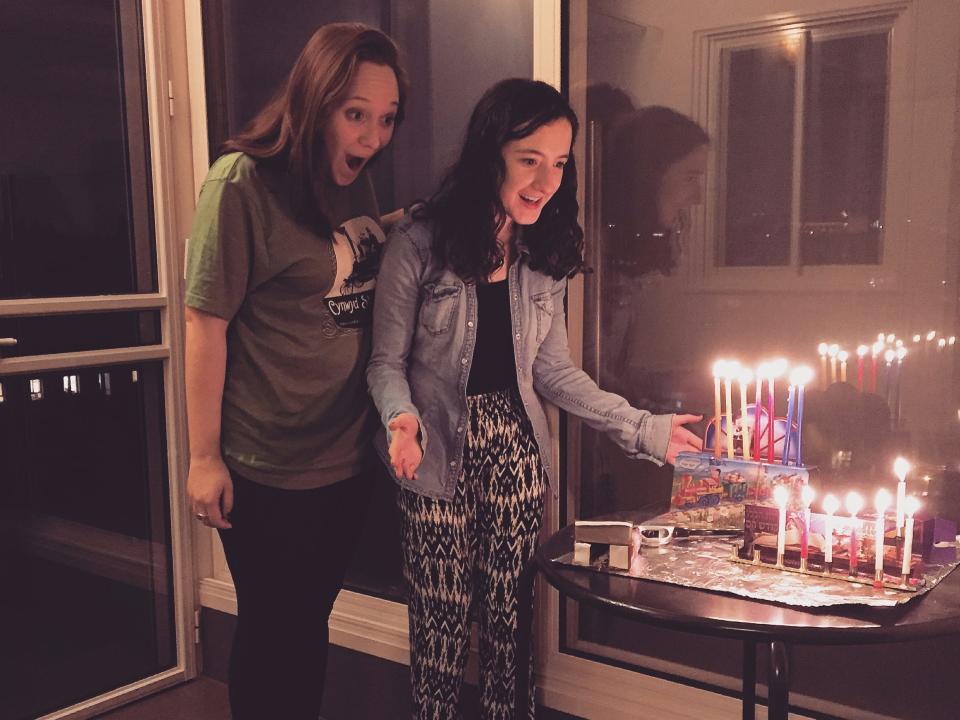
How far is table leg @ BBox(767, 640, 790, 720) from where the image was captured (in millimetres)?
1275

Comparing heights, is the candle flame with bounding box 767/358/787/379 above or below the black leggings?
above

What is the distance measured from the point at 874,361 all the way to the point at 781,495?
47 cm

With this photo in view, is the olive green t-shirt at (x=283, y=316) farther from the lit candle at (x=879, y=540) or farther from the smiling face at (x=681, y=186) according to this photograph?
the lit candle at (x=879, y=540)

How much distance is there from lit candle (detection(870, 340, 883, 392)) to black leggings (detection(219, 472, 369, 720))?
103 centimetres

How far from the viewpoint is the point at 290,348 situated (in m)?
1.73

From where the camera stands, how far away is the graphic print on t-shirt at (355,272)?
1.76 m

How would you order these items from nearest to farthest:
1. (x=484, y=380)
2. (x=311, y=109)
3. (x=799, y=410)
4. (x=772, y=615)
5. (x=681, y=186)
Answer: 1. (x=772, y=615)
2. (x=799, y=410)
3. (x=311, y=109)
4. (x=484, y=380)
5. (x=681, y=186)

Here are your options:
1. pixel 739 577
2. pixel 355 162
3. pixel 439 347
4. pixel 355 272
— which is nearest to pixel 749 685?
pixel 739 577

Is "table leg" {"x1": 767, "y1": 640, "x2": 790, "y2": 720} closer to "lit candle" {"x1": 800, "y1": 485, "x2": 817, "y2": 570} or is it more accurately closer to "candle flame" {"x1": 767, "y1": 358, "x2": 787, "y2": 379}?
"lit candle" {"x1": 800, "y1": 485, "x2": 817, "y2": 570}

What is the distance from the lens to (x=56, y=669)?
256 cm

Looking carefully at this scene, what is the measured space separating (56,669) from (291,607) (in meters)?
1.17

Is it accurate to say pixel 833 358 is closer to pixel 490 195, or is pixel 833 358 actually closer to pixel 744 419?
pixel 744 419

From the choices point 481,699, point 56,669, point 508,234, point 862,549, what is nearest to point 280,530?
point 481,699

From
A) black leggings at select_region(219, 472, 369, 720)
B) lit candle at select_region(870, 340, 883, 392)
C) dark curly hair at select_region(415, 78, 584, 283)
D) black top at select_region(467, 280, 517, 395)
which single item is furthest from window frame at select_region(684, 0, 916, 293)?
black leggings at select_region(219, 472, 369, 720)
